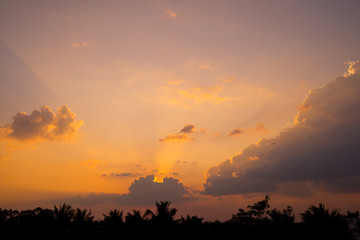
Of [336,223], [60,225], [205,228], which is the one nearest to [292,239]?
[336,223]

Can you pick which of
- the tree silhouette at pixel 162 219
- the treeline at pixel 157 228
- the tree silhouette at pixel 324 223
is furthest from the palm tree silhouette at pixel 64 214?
the tree silhouette at pixel 324 223

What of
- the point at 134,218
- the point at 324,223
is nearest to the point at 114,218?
the point at 134,218

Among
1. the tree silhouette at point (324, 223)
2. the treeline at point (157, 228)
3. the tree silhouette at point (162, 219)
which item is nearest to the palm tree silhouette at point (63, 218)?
the treeline at point (157, 228)

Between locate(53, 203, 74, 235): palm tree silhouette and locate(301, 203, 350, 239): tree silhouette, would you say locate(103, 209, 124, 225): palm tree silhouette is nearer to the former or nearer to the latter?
locate(53, 203, 74, 235): palm tree silhouette

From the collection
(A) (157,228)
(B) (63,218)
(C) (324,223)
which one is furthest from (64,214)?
(C) (324,223)

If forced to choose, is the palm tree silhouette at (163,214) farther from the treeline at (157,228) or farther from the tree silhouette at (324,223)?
the tree silhouette at (324,223)

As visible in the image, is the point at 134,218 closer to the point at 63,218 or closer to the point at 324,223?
the point at 63,218

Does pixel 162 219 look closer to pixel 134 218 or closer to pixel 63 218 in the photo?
pixel 134 218

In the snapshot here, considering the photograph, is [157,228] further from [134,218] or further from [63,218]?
[63,218]

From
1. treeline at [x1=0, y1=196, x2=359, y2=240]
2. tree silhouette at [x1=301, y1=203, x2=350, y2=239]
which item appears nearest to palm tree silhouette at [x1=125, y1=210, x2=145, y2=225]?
treeline at [x1=0, y1=196, x2=359, y2=240]

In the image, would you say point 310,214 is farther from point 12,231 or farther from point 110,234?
point 12,231

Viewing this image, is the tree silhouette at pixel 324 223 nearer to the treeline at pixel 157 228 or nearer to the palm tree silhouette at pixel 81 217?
the treeline at pixel 157 228

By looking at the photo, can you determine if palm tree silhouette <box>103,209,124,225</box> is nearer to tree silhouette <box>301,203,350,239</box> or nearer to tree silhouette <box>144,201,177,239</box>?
tree silhouette <box>144,201,177,239</box>

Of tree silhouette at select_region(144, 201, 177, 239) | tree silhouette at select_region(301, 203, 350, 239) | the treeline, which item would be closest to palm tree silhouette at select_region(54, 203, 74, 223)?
the treeline
